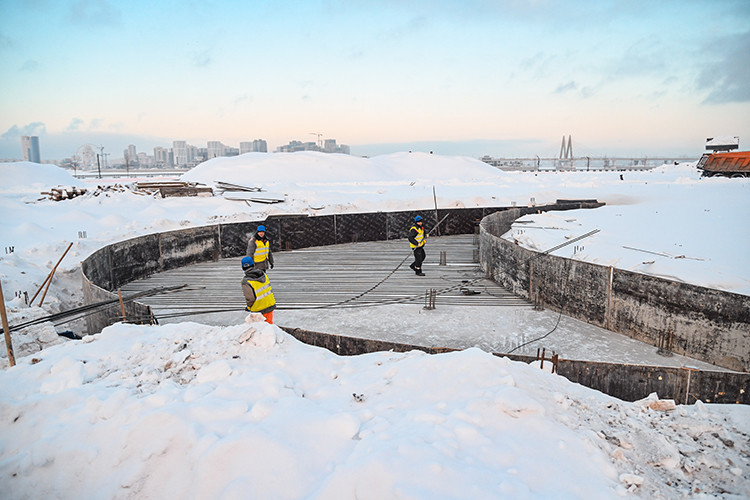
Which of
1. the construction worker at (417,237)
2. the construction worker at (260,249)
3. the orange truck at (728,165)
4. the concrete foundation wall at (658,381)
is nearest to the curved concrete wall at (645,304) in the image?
the concrete foundation wall at (658,381)

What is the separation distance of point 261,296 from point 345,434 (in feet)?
11.2

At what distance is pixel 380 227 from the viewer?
17.9 m

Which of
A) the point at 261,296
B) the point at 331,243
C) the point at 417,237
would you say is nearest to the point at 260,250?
the point at 261,296

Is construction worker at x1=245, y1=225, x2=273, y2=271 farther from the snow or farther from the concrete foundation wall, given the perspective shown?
the concrete foundation wall

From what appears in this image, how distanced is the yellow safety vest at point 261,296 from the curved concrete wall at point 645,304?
18.5 feet

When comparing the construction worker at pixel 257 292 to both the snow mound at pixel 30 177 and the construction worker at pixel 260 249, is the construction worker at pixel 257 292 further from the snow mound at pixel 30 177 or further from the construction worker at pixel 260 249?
the snow mound at pixel 30 177

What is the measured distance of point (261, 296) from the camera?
6.75 metres

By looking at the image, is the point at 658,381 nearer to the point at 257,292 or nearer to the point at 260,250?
the point at 257,292

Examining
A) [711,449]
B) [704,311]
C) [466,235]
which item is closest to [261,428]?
[711,449]

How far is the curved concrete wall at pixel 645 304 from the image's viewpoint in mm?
6332

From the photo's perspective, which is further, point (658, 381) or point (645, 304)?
point (645, 304)

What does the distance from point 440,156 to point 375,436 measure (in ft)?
159

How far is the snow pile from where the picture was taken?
3256 mm

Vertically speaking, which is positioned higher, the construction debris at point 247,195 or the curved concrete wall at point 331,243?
the construction debris at point 247,195
